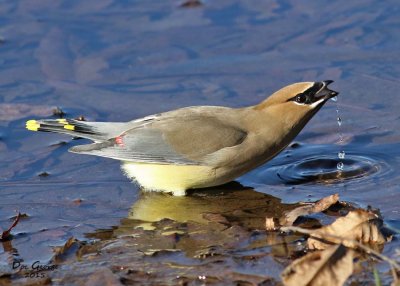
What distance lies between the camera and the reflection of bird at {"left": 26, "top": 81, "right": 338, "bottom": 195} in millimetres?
6547

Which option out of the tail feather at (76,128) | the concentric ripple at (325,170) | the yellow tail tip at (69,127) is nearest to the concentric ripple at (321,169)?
the concentric ripple at (325,170)

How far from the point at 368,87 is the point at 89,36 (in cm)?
326

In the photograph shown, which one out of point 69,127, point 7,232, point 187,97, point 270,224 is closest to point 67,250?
point 7,232

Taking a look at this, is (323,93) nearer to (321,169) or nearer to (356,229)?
(321,169)

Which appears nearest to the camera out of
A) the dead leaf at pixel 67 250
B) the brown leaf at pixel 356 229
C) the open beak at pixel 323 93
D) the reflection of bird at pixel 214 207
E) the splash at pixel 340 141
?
the brown leaf at pixel 356 229

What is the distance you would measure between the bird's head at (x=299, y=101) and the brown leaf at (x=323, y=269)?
2224mm

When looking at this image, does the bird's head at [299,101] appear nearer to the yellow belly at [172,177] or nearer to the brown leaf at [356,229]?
the yellow belly at [172,177]

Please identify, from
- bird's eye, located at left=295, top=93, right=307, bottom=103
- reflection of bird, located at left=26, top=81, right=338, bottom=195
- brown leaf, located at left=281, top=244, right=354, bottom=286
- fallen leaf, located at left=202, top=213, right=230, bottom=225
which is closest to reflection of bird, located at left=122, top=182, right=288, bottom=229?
fallen leaf, located at left=202, top=213, right=230, bottom=225

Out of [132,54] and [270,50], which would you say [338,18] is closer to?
[270,50]

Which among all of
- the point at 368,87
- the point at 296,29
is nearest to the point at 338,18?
the point at 296,29

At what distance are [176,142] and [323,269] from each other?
8.28 feet

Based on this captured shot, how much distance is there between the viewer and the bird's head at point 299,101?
6.47m

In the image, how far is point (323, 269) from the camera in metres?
4.32

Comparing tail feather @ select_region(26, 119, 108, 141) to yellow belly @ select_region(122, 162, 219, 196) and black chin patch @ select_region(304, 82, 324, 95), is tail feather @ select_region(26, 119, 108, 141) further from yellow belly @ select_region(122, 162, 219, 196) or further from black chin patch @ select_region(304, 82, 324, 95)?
black chin patch @ select_region(304, 82, 324, 95)
